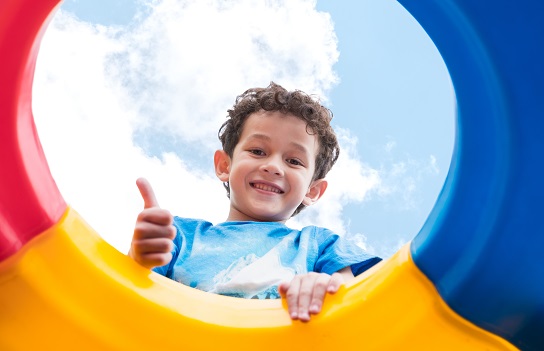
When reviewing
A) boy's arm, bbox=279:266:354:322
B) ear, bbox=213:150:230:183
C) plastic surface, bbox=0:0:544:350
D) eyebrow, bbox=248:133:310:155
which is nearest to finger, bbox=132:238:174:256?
plastic surface, bbox=0:0:544:350

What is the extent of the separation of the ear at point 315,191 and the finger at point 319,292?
107cm

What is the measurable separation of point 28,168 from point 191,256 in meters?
0.66

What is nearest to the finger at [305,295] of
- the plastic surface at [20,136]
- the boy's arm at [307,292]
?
the boy's arm at [307,292]

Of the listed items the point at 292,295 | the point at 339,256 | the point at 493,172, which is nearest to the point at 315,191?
the point at 339,256

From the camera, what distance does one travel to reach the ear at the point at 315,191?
2.32 meters

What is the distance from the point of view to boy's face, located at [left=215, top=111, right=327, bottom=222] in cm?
195

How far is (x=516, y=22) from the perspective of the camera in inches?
38.6

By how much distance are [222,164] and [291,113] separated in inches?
14.8

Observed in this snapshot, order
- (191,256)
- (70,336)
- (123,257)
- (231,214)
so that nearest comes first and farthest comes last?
1. (70,336)
2. (123,257)
3. (191,256)
4. (231,214)

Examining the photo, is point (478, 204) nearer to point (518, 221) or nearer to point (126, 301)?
point (518, 221)

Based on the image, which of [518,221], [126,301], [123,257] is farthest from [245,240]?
[518,221]

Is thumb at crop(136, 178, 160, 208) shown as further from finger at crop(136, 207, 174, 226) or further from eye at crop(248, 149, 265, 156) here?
eye at crop(248, 149, 265, 156)

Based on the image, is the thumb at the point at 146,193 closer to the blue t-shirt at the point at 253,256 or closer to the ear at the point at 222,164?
the blue t-shirt at the point at 253,256

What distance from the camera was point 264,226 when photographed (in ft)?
6.19
